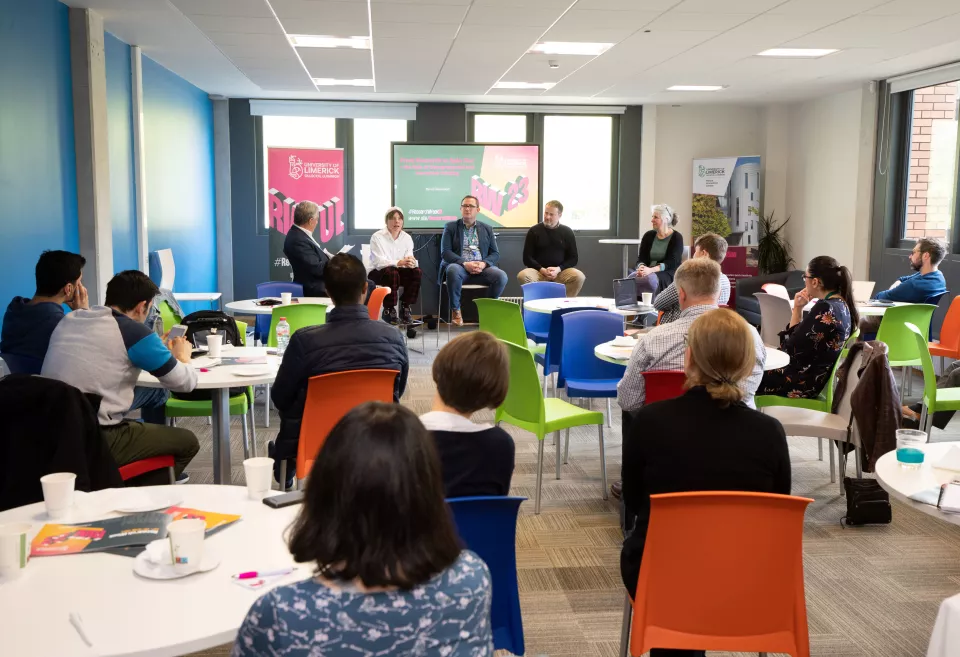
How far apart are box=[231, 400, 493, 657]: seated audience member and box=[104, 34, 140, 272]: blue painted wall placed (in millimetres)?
6438

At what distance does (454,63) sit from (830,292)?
4.89 meters

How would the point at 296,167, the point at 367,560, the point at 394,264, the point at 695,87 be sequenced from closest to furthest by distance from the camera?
the point at 367,560 → the point at 394,264 → the point at 695,87 → the point at 296,167

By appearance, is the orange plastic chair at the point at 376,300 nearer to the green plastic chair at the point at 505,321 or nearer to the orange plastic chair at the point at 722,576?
the green plastic chair at the point at 505,321

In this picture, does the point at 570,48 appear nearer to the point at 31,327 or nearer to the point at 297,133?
the point at 297,133

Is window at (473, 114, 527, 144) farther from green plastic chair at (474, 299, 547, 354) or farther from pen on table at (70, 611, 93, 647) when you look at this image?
pen on table at (70, 611, 93, 647)

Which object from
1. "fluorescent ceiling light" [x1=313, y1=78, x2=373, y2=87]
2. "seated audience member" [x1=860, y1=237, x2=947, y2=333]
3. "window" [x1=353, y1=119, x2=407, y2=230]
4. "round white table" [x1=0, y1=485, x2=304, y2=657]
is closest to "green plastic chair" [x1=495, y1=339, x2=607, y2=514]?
"round white table" [x1=0, y1=485, x2=304, y2=657]

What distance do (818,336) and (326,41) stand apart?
4.78 m

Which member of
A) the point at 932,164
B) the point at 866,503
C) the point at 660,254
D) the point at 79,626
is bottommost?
the point at 866,503

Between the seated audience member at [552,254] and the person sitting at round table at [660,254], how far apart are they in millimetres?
787

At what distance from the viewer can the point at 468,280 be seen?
32.6 feet

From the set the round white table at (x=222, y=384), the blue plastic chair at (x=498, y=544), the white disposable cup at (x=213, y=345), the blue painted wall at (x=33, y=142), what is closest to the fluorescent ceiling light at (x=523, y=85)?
the blue painted wall at (x=33, y=142)

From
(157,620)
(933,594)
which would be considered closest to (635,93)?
(933,594)

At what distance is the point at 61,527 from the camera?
6.57 ft

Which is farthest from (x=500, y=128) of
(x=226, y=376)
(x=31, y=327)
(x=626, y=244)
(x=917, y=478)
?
(x=917, y=478)
